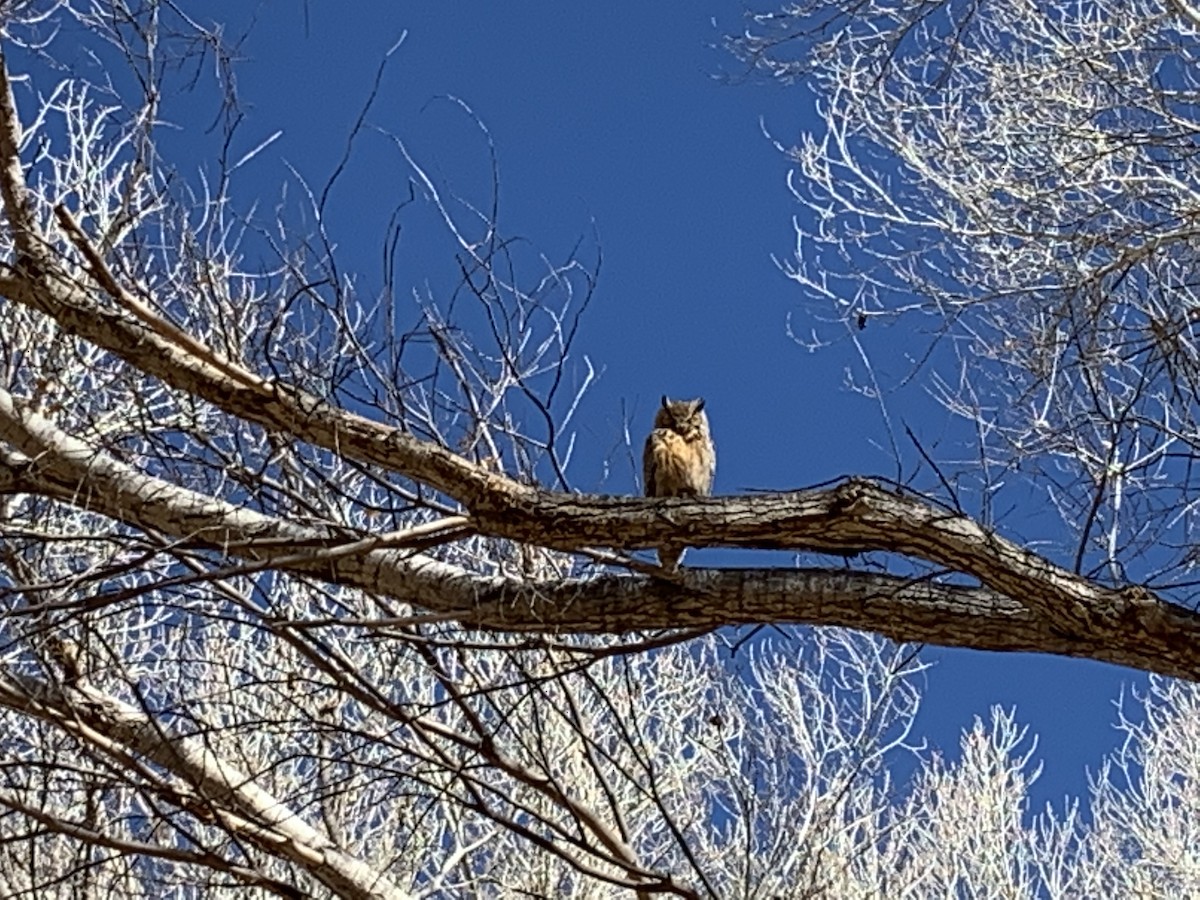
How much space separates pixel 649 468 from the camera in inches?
146

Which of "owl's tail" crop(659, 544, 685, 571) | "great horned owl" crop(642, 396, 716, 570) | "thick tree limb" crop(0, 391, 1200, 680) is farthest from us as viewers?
"great horned owl" crop(642, 396, 716, 570)

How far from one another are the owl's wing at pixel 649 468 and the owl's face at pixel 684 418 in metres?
0.06

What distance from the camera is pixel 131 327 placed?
262 centimetres

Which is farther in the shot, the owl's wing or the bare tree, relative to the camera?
the owl's wing

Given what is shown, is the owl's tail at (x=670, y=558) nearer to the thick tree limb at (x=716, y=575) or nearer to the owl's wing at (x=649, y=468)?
the thick tree limb at (x=716, y=575)

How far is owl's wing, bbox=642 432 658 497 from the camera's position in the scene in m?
3.71

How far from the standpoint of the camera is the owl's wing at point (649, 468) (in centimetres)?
371

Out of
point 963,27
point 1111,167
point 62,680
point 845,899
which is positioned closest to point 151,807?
point 62,680

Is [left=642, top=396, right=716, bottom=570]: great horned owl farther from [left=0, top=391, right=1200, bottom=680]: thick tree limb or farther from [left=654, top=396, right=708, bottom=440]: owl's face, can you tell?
[left=0, top=391, right=1200, bottom=680]: thick tree limb

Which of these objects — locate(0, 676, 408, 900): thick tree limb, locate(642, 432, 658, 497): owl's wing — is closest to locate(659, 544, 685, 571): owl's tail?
locate(0, 676, 408, 900): thick tree limb

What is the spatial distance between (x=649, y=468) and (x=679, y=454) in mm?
84

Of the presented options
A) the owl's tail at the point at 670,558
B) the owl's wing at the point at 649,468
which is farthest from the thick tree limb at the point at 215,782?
the owl's wing at the point at 649,468

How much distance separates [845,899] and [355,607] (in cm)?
386

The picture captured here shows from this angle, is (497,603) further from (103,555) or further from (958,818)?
(958,818)
